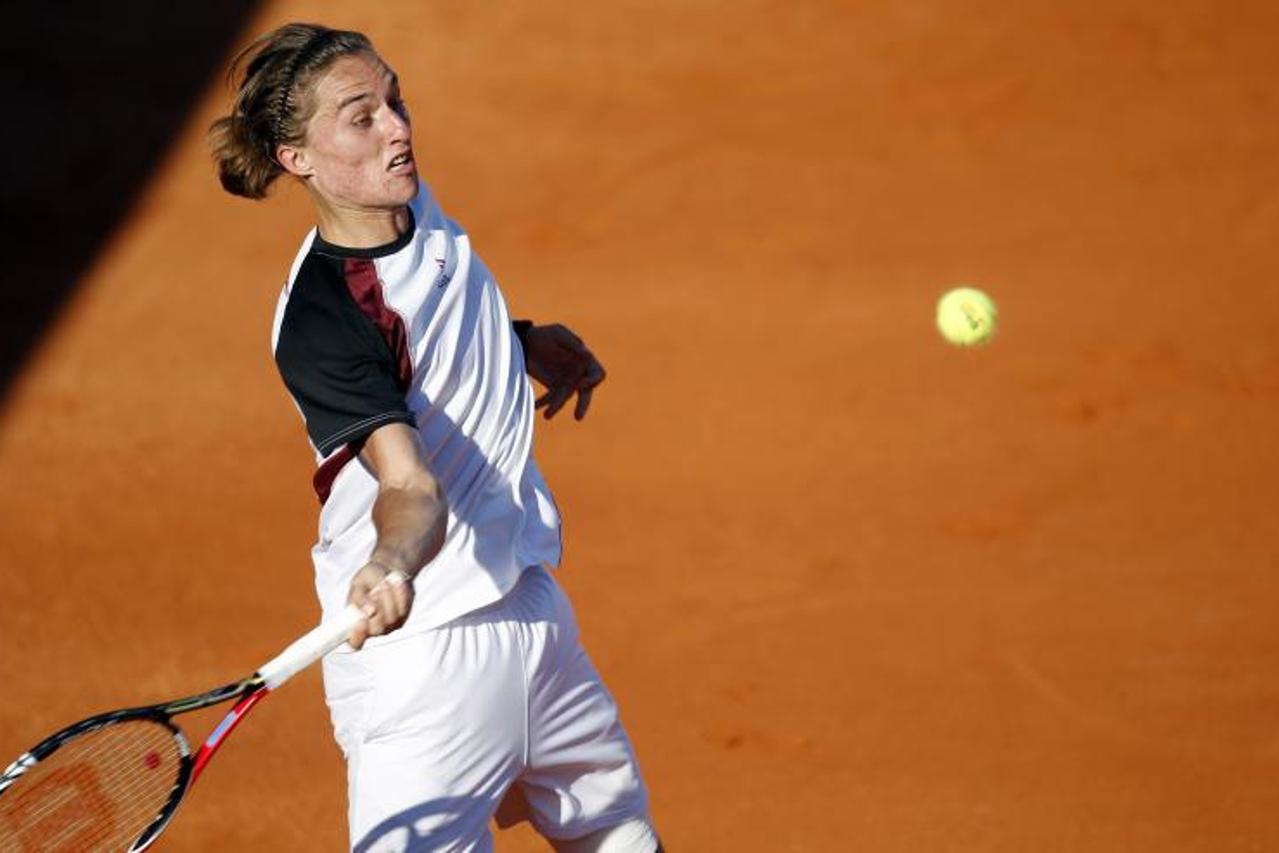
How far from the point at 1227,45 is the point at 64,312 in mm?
5471

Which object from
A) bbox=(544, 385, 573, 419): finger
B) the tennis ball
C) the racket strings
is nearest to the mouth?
bbox=(544, 385, 573, 419): finger

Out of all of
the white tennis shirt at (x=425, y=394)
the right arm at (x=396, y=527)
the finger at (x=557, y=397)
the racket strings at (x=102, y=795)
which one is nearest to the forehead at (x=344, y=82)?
the white tennis shirt at (x=425, y=394)

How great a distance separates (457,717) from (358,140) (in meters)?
1.13

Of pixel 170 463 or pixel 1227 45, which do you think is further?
pixel 1227 45

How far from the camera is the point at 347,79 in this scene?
330cm

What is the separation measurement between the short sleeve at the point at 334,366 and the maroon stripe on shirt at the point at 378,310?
0.01 metres

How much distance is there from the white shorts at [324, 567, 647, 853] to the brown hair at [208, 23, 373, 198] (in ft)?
3.22

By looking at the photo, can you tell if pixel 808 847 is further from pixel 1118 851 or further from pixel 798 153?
pixel 798 153

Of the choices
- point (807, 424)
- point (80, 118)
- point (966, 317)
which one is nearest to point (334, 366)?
point (966, 317)

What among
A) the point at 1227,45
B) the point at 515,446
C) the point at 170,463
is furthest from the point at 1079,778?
the point at 1227,45

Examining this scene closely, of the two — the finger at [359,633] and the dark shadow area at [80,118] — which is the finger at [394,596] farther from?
the dark shadow area at [80,118]

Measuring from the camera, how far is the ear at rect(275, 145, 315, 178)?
3.35 metres

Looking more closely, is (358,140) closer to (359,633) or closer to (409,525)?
(409,525)

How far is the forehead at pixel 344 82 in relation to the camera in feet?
10.8
